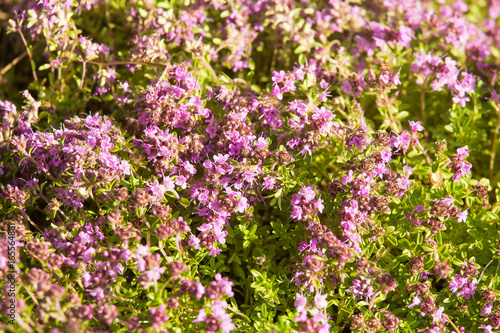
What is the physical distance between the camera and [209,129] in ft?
10.6

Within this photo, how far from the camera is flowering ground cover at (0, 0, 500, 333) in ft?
8.70

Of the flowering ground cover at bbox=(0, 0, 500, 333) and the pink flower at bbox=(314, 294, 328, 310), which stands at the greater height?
the flowering ground cover at bbox=(0, 0, 500, 333)

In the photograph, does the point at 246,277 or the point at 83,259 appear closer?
the point at 83,259

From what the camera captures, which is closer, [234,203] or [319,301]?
[319,301]

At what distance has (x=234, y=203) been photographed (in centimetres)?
288

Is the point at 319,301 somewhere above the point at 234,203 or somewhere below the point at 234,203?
below

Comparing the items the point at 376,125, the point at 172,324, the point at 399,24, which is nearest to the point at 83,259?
the point at 172,324

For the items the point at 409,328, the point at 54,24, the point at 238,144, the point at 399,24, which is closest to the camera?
the point at 409,328

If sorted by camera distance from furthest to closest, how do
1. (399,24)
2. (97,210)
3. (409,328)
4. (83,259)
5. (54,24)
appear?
1. (399,24)
2. (54,24)
3. (97,210)
4. (409,328)
5. (83,259)

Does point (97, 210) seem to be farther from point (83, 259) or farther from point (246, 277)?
point (246, 277)

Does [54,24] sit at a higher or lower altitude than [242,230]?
higher

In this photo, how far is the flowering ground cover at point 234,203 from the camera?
2652 mm

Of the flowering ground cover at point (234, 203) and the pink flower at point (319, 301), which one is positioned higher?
the flowering ground cover at point (234, 203)

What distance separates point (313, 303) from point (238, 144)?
1.12 metres
